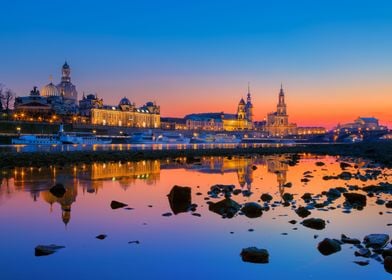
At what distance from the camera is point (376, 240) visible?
13.3 m

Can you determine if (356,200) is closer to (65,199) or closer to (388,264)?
(388,264)

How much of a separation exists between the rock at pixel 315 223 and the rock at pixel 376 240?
1.96 metres

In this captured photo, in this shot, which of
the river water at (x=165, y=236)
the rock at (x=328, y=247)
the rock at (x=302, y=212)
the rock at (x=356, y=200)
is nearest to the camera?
the river water at (x=165, y=236)

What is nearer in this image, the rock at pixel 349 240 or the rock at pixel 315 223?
the rock at pixel 349 240

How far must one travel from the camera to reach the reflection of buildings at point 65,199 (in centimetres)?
1802

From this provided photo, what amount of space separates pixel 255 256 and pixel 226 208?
6275 mm

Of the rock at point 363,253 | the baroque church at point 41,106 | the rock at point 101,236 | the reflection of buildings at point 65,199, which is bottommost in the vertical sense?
the rock at point 101,236

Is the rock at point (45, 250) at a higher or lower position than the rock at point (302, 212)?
lower

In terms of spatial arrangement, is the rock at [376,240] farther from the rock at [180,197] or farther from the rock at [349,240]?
the rock at [180,197]

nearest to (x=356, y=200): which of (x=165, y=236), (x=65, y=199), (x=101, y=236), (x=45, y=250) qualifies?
(x=165, y=236)

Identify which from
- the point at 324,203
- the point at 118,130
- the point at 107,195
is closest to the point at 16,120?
the point at 118,130

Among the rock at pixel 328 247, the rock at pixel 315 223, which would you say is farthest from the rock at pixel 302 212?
the rock at pixel 328 247

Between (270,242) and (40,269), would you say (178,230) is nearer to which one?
(270,242)

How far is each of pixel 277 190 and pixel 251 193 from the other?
2675 mm
